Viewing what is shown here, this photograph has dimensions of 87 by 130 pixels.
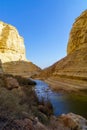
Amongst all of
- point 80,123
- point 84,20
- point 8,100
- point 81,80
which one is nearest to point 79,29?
point 84,20

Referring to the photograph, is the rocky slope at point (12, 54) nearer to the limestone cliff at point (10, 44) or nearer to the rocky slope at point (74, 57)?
the limestone cliff at point (10, 44)

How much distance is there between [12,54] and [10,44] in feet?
17.6

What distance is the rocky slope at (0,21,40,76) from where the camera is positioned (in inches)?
2955

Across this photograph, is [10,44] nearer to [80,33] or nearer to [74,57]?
[80,33]

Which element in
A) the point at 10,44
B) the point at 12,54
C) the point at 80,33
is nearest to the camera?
the point at 80,33

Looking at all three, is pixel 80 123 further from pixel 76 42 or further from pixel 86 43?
pixel 76 42

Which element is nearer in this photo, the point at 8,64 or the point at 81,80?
the point at 81,80

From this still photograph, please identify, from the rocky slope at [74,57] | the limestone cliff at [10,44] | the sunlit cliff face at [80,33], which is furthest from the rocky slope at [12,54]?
the sunlit cliff face at [80,33]

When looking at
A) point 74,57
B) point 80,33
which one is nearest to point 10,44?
point 80,33

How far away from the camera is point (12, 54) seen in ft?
290

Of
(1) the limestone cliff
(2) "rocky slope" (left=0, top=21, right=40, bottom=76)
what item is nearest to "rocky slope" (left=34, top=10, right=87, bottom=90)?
(2) "rocky slope" (left=0, top=21, right=40, bottom=76)

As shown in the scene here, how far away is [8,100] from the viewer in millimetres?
6074

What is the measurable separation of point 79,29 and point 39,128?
147ft

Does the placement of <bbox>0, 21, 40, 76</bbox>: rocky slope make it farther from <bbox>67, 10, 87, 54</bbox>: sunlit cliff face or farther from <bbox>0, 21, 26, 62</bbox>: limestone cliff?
<bbox>67, 10, 87, 54</bbox>: sunlit cliff face
